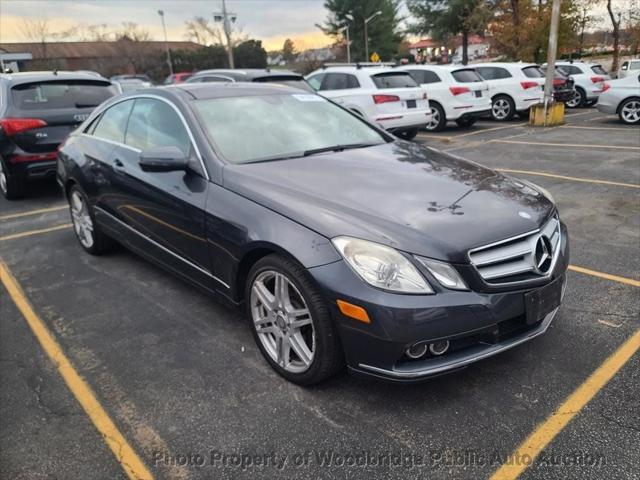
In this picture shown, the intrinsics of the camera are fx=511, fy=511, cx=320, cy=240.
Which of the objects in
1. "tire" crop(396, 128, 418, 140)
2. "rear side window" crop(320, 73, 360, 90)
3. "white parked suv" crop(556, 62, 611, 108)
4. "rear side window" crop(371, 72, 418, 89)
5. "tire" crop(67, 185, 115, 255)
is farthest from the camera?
"white parked suv" crop(556, 62, 611, 108)

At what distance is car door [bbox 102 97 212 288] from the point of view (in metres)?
3.23

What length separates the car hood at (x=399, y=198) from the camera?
2.43 metres

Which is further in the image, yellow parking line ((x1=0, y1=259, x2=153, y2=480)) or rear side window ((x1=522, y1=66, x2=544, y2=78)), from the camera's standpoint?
rear side window ((x1=522, y1=66, x2=544, y2=78))

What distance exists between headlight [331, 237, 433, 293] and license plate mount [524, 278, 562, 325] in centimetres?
54

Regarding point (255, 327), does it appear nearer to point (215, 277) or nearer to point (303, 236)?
point (215, 277)

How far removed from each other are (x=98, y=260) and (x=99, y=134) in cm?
118

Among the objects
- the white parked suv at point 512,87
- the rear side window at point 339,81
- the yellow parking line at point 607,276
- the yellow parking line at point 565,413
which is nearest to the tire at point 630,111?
the white parked suv at point 512,87

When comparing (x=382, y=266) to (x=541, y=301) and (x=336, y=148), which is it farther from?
(x=336, y=148)

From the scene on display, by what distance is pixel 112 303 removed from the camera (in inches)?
154

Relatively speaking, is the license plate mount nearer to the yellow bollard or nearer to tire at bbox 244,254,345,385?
tire at bbox 244,254,345,385

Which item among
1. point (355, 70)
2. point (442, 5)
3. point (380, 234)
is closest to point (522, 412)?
point (380, 234)

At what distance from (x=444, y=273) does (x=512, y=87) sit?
518 inches

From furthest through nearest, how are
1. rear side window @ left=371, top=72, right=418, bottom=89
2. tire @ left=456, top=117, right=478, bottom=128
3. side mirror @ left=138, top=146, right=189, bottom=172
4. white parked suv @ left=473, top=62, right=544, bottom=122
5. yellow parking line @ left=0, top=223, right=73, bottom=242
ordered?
white parked suv @ left=473, top=62, right=544, bottom=122 → tire @ left=456, top=117, right=478, bottom=128 → rear side window @ left=371, top=72, right=418, bottom=89 → yellow parking line @ left=0, top=223, right=73, bottom=242 → side mirror @ left=138, top=146, right=189, bottom=172

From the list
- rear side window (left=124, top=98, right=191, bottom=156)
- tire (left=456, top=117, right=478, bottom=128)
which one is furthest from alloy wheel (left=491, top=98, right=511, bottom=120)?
rear side window (left=124, top=98, right=191, bottom=156)
